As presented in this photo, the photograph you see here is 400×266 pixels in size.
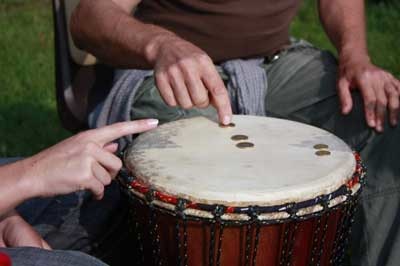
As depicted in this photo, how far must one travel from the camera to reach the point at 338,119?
252 cm

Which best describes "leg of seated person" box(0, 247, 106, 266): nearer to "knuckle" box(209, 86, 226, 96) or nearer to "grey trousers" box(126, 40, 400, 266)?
"knuckle" box(209, 86, 226, 96)

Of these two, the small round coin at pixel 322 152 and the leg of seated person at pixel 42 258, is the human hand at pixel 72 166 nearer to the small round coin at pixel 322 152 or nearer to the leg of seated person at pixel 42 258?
the leg of seated person at pixel 42 258

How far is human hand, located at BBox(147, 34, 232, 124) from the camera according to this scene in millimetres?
2064

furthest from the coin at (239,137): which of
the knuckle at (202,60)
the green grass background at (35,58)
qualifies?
the green grass background at (35,58)

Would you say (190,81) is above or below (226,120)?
above

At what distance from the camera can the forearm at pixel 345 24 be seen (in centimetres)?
268

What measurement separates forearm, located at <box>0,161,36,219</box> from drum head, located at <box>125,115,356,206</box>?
0.29m

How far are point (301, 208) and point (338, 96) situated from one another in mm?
680

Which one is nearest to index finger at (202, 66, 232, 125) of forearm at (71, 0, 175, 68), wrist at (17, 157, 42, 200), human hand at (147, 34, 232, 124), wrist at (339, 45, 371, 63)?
human hand at (147, 34, 232, 124)

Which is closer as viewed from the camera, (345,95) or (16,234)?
(16,234)

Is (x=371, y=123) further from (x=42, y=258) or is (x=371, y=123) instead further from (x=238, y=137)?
(x=42, y=258)

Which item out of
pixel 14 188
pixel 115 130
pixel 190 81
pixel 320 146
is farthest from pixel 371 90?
pixel 14 188

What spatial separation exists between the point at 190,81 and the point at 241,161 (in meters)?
0.22

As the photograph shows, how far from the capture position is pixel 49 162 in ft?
6.04
